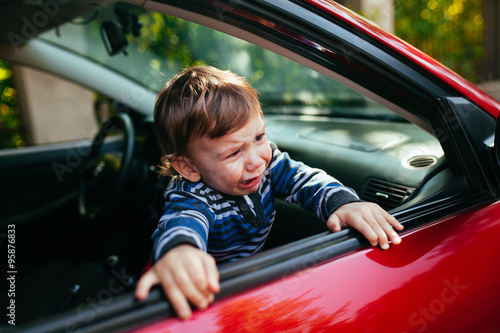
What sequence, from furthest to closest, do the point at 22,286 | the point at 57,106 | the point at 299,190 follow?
the point at 57,106 → the point at 22,286 → the point at 299,190

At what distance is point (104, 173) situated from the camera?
227 cm

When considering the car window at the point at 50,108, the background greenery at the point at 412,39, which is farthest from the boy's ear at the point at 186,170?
the car window at the point at 50,108

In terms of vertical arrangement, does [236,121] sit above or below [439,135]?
below

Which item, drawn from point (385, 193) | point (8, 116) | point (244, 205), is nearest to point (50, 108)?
point (8, 116)

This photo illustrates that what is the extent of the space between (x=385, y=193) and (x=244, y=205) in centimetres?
54

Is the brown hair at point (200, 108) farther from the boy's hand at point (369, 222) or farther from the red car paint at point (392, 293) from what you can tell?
the red car paint at point (392, 293)

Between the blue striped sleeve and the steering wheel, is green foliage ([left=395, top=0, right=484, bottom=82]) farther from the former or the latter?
the blue striped sleeve

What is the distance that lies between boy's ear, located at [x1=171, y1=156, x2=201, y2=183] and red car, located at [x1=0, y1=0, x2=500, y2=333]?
1.28 feet

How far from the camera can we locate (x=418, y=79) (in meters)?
1.15

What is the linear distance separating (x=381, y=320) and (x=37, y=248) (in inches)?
76.4

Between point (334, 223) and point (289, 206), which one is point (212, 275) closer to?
point (334, 223)

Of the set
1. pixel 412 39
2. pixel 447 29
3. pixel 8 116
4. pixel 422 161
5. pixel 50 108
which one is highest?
pixel 447 29

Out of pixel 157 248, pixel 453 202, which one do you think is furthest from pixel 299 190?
pixel 157 248

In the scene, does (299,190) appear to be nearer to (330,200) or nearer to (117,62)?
(330,200)
